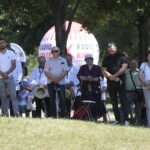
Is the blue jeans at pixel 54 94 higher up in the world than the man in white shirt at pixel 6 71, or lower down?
lower down

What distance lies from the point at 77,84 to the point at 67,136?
233 inches

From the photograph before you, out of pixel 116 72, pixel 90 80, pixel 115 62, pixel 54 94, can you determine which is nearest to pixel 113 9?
pixel 90 80

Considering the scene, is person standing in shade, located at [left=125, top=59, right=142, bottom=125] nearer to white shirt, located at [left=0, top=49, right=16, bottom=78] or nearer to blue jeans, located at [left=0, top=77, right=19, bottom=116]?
blue jeans, located at [left=0, top=77, right=19, bottom=116]

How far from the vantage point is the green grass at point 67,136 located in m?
10.1

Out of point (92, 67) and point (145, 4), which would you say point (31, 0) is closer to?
point (145, 4)

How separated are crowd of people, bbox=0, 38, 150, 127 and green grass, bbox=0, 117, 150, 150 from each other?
74.8 inches

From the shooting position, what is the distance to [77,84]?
16859 mm

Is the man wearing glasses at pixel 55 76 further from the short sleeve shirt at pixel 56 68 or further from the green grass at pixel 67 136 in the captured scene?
the green grass at pixel 67 136

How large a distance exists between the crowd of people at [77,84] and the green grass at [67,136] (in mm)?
1899

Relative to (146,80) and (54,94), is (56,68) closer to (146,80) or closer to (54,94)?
(54,94)

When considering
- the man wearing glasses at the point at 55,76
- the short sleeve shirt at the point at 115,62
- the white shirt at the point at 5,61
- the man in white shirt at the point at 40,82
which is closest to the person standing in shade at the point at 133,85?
the short sleeve shirt at the point at 115,62

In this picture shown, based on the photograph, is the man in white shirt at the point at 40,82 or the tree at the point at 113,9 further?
the tree at the point at 113,9

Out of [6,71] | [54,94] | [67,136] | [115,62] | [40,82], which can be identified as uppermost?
[115,62]

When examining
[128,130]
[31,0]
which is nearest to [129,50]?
[31,0]
